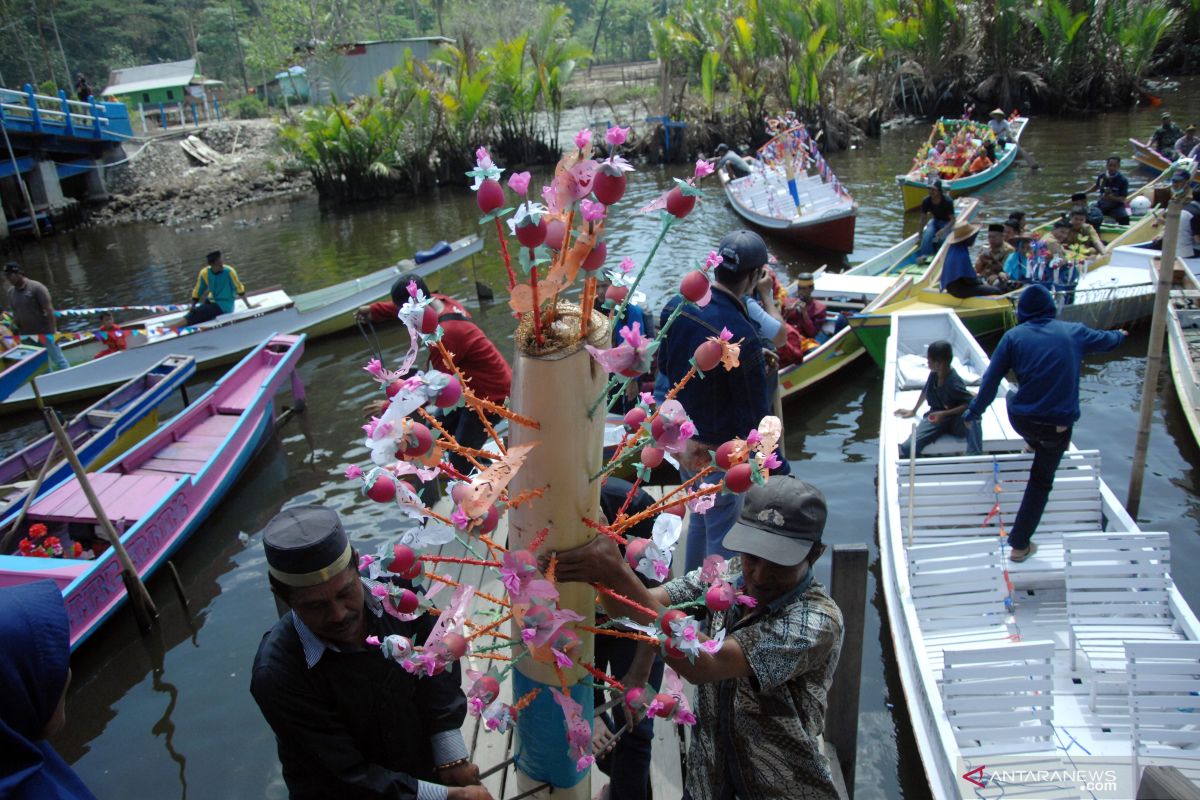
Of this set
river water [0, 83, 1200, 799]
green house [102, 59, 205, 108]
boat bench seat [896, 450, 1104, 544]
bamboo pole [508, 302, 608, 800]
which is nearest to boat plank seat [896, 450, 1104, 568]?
boat bench seat [896, 450, 1104, 544]

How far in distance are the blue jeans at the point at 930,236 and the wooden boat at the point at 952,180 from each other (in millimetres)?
5167

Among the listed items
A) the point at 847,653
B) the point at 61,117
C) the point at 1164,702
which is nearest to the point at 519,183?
the point at 847,653

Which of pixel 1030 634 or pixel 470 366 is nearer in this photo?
pixel 470 366

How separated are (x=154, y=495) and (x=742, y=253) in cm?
640

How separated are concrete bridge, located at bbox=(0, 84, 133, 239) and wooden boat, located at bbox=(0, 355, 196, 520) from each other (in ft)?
59.7

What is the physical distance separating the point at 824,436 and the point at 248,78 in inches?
1963

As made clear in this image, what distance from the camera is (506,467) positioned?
1809 mm

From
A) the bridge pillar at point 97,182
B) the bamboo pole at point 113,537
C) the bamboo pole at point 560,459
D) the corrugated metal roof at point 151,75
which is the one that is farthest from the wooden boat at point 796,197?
the corrugated metal roof at point 151,75

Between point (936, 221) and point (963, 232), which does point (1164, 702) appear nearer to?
point (963, 232)

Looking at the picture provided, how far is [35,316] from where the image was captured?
11.8 metres

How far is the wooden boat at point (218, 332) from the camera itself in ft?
39.0

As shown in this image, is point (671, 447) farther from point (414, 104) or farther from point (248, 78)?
point (248, 78)

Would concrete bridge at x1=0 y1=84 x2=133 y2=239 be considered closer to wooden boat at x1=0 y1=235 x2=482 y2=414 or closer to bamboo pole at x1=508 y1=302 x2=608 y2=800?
wooden boat at x1=0 y1=235 x2=482 y2=414

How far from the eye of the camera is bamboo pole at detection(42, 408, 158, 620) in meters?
5.94
